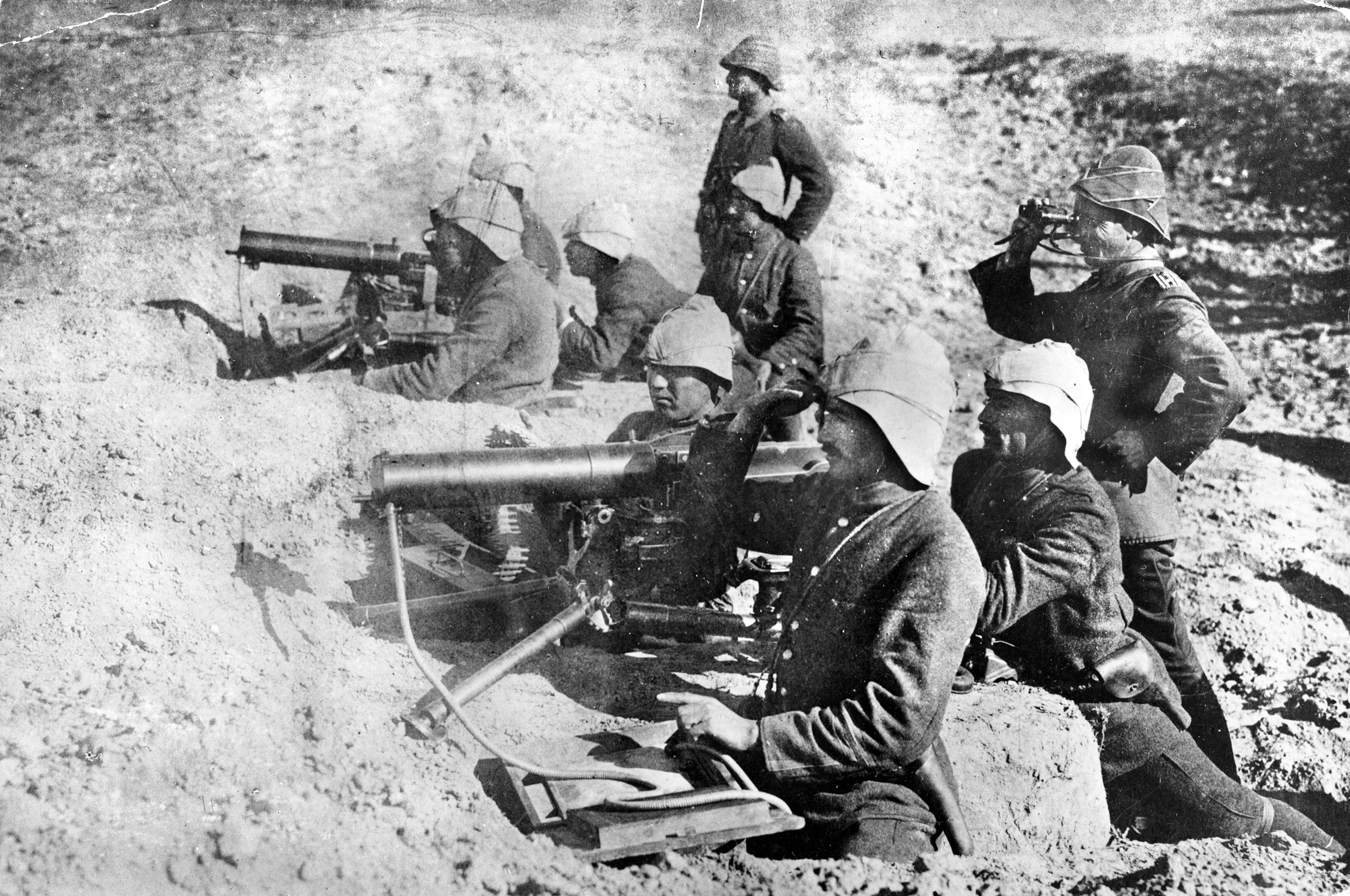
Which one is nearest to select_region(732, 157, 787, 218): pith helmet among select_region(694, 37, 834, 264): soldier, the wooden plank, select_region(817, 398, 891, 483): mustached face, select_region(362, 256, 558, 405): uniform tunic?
select_region(694, 37, 834, 264): soldier

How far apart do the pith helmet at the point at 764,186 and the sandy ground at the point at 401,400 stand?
1669 mm

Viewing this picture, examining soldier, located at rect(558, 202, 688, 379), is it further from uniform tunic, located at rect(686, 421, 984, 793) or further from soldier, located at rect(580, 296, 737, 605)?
uniform tunic, located at rect(686, 421, 984, 793)

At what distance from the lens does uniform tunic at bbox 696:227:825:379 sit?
6496 millimetres

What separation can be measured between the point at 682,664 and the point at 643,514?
36.3 inches

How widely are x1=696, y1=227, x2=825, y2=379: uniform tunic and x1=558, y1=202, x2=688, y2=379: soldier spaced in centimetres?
63

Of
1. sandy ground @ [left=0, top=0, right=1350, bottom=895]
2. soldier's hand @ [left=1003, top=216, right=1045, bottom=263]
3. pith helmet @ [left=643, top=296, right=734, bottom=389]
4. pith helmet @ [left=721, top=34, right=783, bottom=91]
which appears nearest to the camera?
sandy ground @ [left=0, top=0, right=1350, bottom=895]

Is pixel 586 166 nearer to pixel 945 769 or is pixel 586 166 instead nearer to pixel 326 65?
pixel 326 65

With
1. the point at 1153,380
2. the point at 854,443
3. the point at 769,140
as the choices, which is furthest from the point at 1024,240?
the point at 854,443

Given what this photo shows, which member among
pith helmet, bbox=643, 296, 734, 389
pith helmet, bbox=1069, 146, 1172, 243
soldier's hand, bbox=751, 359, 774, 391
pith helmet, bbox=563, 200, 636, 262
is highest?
pith helmet, bbox=1069, 146, 1172, 243

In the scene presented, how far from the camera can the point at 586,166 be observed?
10320 mm

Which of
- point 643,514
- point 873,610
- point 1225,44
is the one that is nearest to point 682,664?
point 643,514

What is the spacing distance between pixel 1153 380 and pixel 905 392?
6.98 feet

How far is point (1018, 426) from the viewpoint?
372cm

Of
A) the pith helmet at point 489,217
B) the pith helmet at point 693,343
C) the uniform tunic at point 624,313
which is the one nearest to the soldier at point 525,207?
the pith helmet at point 489,217
